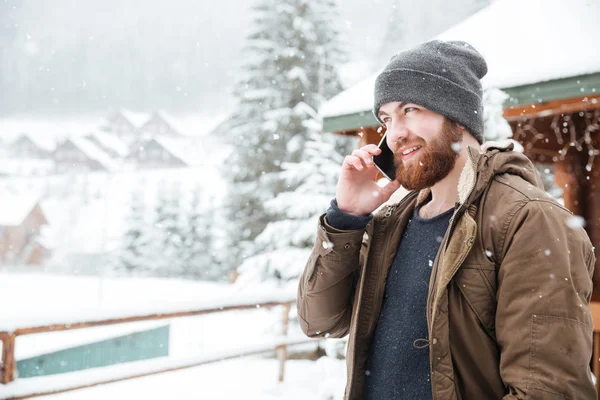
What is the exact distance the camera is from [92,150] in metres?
53.8

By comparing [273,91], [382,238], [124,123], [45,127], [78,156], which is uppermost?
[124,123]

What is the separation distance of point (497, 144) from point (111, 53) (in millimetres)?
118163

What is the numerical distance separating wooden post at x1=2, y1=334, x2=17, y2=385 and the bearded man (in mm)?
2885

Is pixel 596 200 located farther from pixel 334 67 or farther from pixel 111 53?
pixel 111 53

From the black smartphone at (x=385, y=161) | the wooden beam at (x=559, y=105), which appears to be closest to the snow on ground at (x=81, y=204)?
the wooden beam at (x=559, y=105)

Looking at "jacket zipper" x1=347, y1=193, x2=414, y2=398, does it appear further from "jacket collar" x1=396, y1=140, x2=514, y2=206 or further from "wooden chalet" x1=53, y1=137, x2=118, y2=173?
"wooden chalet" x1=53, y1=137, x2=118, y2=173

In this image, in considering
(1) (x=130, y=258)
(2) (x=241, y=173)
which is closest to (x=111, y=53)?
(1) (x=130, y=258)

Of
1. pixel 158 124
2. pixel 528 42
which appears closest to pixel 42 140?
→ pixel 158 124

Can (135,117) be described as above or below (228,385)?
above

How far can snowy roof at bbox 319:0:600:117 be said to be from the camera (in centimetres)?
412

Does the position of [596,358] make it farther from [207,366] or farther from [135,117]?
[135,117]

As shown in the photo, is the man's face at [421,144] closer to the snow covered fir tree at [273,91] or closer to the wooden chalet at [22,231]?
the snow covered fir tree at [273,91]

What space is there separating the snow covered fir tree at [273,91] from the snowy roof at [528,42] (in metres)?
8.39

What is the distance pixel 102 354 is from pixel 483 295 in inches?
396
